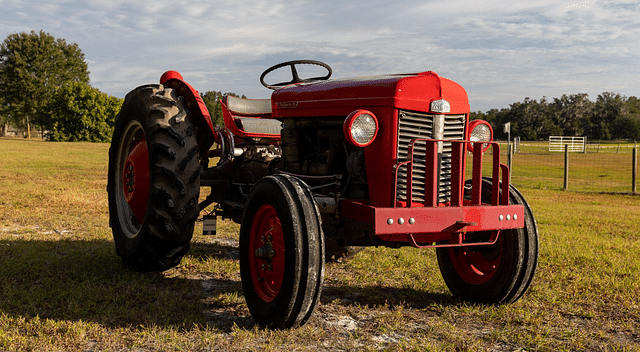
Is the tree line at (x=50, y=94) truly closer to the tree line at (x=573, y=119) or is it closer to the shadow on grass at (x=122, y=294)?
the tree line at (x=573, y=119)

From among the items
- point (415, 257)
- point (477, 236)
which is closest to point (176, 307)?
point (477, 236)

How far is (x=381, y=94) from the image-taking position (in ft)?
11.8

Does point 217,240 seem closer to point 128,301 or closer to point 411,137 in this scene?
point 128,301

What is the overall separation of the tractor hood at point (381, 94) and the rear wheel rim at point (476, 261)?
45.8 inches

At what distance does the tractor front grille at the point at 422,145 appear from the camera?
362cm

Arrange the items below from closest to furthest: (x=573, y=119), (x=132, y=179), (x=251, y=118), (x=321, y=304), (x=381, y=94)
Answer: (x=381, y=94)
(x=321, y=304)
(x=132, y=179)
(x=251, y=118)
(x=573, y=119)

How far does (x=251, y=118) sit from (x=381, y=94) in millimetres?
2350

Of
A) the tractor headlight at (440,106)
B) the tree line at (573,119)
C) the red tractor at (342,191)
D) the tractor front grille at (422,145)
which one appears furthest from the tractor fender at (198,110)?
the tree line at (573,119)

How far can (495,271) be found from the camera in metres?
4.08

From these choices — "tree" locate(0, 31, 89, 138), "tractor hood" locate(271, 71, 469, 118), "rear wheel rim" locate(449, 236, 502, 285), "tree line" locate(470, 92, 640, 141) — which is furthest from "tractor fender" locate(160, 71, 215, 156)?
"tree line" locate(470, 92, 640, 141)

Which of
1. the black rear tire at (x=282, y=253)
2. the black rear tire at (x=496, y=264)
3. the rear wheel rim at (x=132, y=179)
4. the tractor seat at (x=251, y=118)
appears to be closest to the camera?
the black rear tire at (x=282, y=253)

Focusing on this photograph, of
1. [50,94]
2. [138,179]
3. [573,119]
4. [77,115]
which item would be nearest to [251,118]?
[138,179]

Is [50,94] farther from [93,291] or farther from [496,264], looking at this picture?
[496,264]

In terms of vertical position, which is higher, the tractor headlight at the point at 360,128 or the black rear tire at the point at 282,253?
the tractor headlight at the point at 360,128
